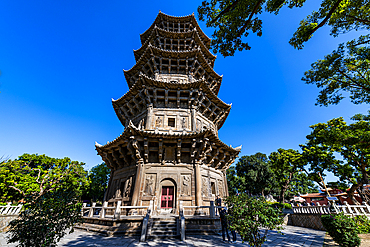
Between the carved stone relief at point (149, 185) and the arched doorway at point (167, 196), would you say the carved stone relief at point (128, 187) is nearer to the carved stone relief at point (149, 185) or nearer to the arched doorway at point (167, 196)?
the carved stone relief at point (149, 185)

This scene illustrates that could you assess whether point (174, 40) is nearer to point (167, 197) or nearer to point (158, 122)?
point (158, 122)

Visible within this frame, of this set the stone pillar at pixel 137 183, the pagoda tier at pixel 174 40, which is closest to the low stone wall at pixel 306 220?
the stone pillar at pixel 137 183

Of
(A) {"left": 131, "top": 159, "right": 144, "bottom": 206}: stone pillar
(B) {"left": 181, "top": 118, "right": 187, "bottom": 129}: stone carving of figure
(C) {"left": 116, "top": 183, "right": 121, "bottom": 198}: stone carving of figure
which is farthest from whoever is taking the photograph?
(B) {"left": 181, "top": 118, "right": 187, "bottom": 129}: stone carving of figure

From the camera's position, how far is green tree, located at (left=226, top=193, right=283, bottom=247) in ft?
17.6

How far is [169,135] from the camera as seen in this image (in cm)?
1262

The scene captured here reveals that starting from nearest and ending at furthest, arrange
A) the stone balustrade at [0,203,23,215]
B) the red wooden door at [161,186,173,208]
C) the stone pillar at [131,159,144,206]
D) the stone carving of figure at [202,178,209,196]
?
1. the stone pillar at [131,159,144,206]
2. the red wooden door at [161,186,173,208]
3. the stone carving of figure at [202,178,209,196]
4. the stone balustrade at [0,203,23,215]

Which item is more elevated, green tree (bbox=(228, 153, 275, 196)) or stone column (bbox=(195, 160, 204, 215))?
green tree (bbox=(228, 153, 275, 196))

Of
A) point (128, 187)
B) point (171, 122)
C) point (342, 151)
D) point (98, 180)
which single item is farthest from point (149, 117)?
point (98, 180)

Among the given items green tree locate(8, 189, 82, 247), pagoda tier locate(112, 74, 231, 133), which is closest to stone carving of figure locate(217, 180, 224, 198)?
pagoda tier locate(112, 74, 231, 133)

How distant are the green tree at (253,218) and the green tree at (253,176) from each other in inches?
1416

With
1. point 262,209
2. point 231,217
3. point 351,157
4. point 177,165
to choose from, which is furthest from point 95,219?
point 351,157

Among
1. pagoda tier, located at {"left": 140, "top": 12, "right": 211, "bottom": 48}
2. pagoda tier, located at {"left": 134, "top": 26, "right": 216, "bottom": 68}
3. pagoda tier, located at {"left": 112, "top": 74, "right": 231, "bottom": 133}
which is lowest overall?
pagoda tier, located at {"left": 112, "top": 74, "right": 231, "bottom": 133}

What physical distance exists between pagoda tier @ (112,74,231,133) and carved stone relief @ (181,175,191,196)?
424cm

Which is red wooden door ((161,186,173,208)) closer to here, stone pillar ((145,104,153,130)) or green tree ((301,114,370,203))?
stone pillar ((145,104,153,130))
